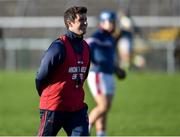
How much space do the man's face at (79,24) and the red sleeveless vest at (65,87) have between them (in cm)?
16

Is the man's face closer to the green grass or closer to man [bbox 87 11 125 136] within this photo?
man [bbox 87 11 125 136]

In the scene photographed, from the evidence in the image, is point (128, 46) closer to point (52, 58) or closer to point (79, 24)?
point (79, 24)

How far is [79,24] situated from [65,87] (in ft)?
2.50

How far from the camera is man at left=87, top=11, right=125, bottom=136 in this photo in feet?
44.7

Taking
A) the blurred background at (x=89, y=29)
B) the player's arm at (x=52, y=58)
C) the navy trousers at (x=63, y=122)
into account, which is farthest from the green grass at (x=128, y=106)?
the player's arm at (x=52, y=58)

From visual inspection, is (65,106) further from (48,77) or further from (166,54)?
(166,54)

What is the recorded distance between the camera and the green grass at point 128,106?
49.7ft

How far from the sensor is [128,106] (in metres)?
20.5

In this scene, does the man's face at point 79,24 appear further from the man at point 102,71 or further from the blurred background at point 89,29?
the blurred background at point 89,29

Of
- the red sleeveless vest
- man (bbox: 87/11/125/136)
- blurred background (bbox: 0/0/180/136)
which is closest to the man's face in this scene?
the red sleeveless vest

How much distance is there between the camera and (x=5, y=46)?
115ft

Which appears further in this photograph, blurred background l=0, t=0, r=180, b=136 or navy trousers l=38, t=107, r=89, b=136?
blurred background l=0, t=0, r=180, b=136

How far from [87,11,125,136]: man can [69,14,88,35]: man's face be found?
4.76 meters

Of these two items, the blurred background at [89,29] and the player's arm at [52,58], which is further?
the blurred background at [89,29]
